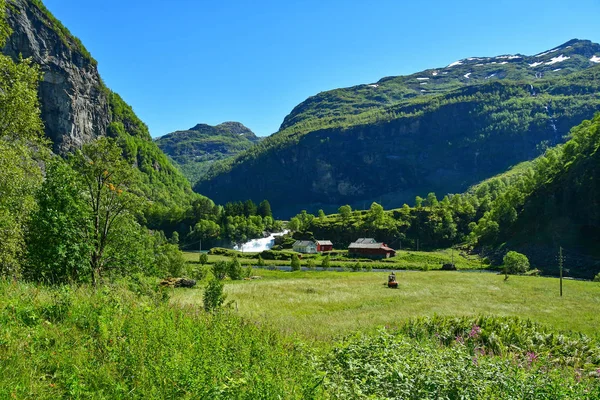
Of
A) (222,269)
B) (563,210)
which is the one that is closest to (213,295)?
(222,269)

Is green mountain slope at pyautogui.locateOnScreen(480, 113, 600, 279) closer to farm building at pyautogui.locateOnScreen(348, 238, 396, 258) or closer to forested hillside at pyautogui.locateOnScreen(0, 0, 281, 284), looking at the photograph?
farm building at pyautogui.locateOnScreen(348, 238, 396, 258)

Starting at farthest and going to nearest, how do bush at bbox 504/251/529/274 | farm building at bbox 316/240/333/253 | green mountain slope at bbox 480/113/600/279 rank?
farm building at bbox 316/240/333/253 < green mountain slope at bbox 480/113/600/279 < bush at bbox 504/251/529/274

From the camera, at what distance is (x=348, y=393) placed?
711cm

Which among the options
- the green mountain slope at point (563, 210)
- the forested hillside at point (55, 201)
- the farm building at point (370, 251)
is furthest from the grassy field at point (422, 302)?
the farm building at point (370, 251)

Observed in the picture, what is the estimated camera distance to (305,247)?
5768 inches

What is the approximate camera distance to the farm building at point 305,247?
146 meters

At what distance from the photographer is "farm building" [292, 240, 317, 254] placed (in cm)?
14638

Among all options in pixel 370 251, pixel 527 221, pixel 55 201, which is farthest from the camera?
pixel 370 251

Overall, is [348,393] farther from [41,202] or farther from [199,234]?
[199,234]

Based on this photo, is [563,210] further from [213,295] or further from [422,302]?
[213,295]

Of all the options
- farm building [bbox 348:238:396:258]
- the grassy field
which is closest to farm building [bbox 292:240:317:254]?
farm building [bbox 348:238:396:258]

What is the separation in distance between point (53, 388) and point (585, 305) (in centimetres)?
4039

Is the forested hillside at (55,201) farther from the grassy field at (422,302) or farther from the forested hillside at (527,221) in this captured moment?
the forested hillside at (527,221)

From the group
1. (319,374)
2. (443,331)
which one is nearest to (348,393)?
(319,374)
